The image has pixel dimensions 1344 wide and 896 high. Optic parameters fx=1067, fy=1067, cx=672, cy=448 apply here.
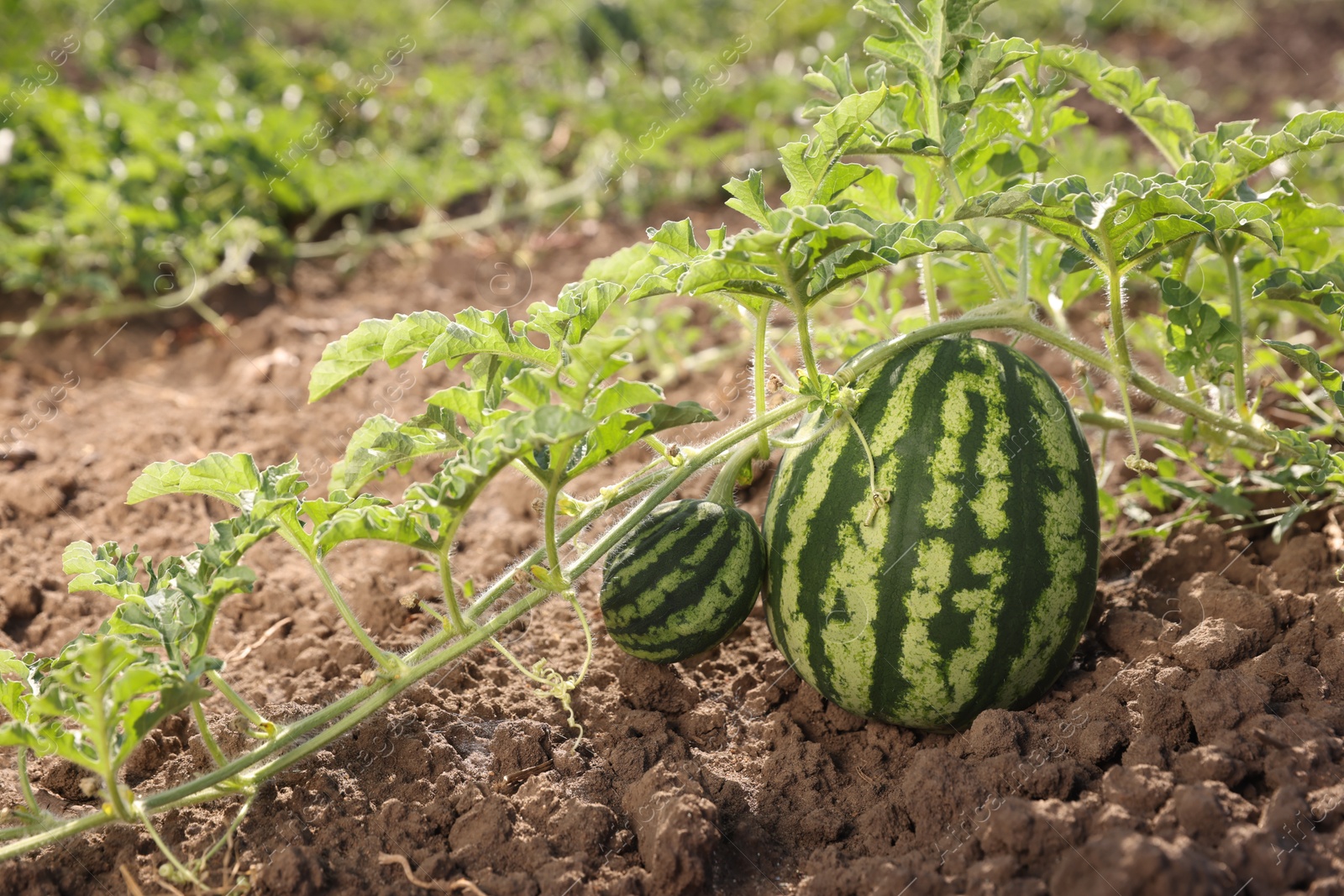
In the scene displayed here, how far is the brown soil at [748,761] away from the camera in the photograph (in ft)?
5.94

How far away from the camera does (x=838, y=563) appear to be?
223 centimetres

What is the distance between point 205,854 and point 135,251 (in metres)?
3.45

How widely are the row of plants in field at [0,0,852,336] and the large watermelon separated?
3.34 meters

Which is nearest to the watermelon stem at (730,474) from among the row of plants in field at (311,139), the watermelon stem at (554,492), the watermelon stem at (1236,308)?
the watermelon stem at (554,492)

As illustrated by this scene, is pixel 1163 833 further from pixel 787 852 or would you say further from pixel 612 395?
pixel 612 395

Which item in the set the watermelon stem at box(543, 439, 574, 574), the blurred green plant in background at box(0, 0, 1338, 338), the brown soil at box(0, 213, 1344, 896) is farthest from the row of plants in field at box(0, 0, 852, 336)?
the watermelon stem at box(543, 439, 574, 574)

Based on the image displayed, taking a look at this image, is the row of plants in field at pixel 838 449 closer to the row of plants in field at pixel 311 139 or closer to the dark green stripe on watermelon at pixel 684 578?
the dark green stripe on watermelon at pixel 684 578

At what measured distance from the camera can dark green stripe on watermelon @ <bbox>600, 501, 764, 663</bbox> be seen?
90.4 inches

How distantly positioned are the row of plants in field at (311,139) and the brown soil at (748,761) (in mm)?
1775

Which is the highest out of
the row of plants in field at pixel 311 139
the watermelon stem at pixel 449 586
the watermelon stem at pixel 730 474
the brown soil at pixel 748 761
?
the row of plants in field at pixel 311 139

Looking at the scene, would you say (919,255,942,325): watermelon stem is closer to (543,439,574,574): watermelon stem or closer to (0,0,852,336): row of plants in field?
(543,439,574,574): watermelon stem

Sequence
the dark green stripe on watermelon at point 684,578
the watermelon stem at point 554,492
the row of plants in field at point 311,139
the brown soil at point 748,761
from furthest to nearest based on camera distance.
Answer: the row of plants in field at point 311,139 < the dark green stripe on watermelon at point 684,578 < the watermelon stem at point 554,492 < the brown soil at point 748,761

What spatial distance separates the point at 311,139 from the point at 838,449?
13.8 feet

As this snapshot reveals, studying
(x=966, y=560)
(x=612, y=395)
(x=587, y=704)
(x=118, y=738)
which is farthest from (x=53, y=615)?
(x=966, y=560)
